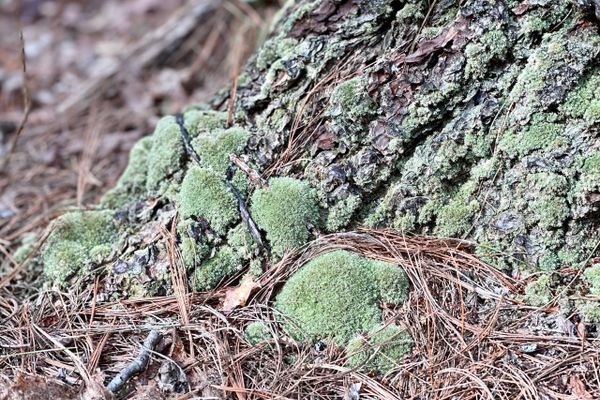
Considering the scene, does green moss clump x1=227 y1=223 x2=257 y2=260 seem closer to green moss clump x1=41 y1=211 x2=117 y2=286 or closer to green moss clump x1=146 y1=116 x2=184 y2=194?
green moss clump x1=146 y1=116 x2=184 y2=194

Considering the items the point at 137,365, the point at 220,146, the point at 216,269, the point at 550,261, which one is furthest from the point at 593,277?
the point at 137,365

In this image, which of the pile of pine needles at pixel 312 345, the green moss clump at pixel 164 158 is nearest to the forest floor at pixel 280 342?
the pile of pine needles at pixel 312 345

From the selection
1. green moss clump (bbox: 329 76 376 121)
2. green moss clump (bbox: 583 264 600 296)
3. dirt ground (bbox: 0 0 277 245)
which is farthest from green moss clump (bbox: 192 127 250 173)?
green moss clump (bbox: 583 264 600 296)

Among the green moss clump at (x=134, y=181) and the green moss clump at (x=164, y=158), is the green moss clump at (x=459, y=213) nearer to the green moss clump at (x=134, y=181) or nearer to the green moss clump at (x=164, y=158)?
the green moss clump at (x=164, y=158)

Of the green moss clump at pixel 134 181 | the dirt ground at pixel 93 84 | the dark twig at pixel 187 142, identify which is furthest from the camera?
the dirt ground at pixel 93 84

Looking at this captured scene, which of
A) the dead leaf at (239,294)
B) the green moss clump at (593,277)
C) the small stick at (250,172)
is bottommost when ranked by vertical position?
the green moss clump at (593,277)

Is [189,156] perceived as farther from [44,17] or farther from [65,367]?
[44,17]
